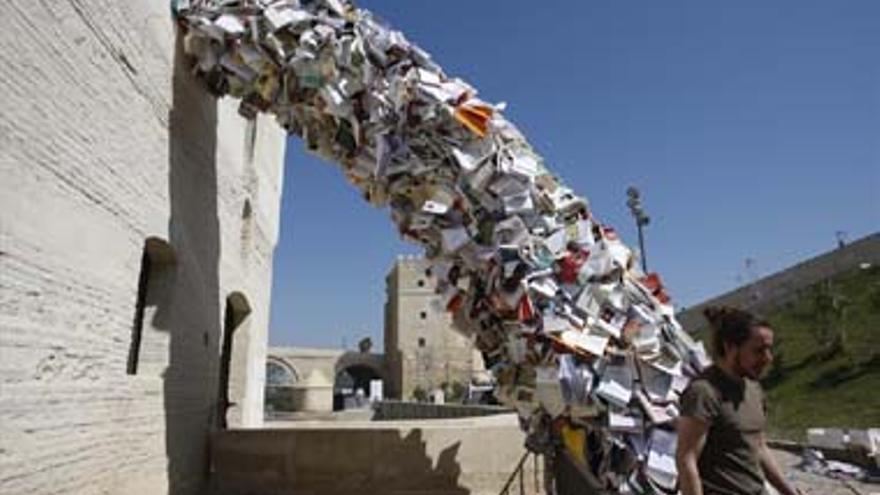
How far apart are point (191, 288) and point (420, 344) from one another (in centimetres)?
4168

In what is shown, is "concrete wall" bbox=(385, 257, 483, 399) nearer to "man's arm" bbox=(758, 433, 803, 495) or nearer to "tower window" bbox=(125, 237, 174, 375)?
"tower window" bbox=(125, 237, 174, 375)

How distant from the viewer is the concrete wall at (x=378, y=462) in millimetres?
6832

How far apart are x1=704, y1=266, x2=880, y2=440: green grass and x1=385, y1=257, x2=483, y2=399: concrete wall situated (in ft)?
71.0

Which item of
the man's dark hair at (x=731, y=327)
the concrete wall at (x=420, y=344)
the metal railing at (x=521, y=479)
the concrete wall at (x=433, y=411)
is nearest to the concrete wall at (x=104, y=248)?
the metal railing at (x=521, y=479)

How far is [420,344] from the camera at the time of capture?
1884 inches

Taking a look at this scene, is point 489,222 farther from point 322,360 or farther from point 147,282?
point 322,360

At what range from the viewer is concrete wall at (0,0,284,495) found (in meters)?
3.86

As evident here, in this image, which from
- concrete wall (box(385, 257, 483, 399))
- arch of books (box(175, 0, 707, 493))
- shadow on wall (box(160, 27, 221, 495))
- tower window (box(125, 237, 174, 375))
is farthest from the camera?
concrete wall (box(385, 257, 483, 399))

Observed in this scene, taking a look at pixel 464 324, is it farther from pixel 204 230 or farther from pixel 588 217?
pixel 204 230

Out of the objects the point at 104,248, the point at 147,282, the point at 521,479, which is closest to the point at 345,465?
the point at 521,479

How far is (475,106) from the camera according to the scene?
5758 millimetres

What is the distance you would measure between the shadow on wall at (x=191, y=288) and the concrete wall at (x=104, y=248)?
1.1 inches

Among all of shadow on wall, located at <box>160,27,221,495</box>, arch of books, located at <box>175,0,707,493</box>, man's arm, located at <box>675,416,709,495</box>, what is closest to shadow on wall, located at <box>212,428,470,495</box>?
shadow on wall, located at <box>160,27,221,495</box>

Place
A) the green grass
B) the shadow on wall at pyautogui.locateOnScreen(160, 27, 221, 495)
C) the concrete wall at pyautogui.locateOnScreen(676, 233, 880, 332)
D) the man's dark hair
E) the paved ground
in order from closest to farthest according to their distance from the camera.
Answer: the man's dark hair
the shadow on wall at pyautogui.locateOnScreen(160, 27, 221, 495)
the paved ground
the green grass
the concrete wall at pyautogui.locateOnScreen(676, 233, 880, 332)
